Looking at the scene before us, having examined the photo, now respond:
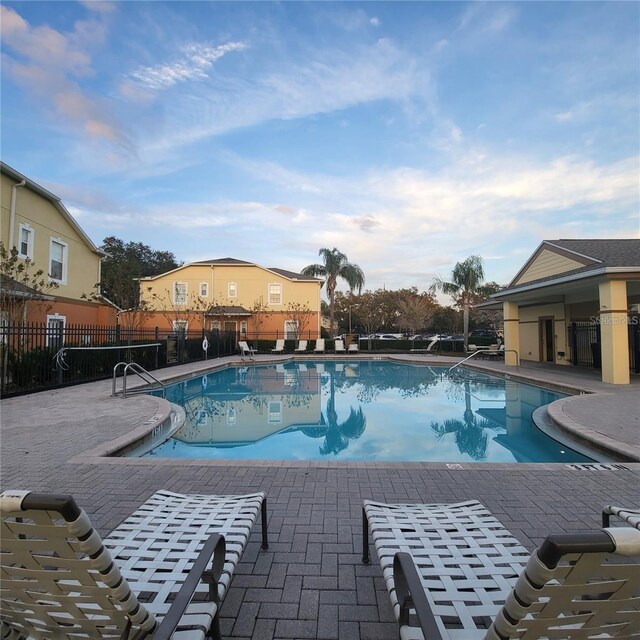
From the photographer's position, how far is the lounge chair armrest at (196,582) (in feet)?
4.03

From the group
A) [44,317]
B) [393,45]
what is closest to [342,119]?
[393,45]

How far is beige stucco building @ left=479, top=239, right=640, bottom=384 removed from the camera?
10727 mm

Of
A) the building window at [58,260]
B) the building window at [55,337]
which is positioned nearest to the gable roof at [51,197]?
the building window at [58,260]

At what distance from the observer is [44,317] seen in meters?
14.7

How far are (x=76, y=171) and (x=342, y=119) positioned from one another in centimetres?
959

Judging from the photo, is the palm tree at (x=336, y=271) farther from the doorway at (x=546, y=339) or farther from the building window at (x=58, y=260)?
the building window at (x=58, y=260)

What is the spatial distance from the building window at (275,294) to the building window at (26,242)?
682 inches

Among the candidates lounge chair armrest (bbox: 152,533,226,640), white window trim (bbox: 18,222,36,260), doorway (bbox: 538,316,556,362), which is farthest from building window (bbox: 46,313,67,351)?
doorway (bbox: 538,316,556,362)

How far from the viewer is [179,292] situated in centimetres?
2991

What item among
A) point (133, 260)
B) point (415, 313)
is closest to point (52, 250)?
point (415, 313)

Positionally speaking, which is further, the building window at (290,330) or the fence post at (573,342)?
the building window at (290,330)

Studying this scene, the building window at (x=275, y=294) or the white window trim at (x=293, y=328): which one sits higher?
the building window at (x=275, y=294)

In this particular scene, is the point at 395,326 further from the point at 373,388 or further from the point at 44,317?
the point at 44,317

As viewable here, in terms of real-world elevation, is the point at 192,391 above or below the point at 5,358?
below
